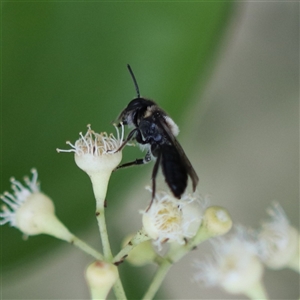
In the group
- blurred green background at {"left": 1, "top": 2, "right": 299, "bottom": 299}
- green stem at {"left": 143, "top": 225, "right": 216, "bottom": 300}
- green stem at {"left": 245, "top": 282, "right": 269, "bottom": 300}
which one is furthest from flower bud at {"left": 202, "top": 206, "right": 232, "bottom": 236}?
blurred green background at {"left": 1, "top": 2, "right": 299, "bottom": 299}

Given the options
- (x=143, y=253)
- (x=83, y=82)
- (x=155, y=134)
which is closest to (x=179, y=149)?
(x=155, y=134)

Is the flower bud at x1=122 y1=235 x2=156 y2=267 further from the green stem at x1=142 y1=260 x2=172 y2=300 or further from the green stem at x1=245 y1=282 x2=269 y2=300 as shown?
the green stem at x1=245 y1=282 x2=269 y2=300

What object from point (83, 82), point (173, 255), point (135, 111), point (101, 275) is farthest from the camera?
point (83, 82)

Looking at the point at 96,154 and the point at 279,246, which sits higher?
the point at 96,154

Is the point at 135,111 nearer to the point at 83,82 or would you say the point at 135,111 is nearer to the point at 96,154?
the point at 96,154

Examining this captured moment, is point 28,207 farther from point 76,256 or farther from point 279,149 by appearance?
point 279,149

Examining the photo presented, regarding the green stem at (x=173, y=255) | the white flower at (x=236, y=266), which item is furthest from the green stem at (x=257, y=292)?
the green stem at (x=173, y=255)
